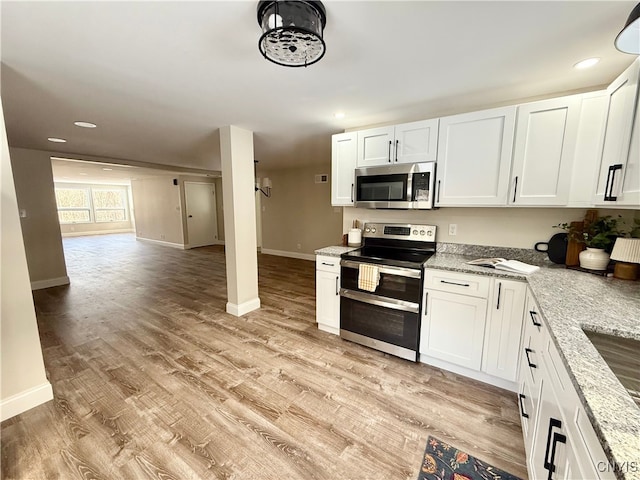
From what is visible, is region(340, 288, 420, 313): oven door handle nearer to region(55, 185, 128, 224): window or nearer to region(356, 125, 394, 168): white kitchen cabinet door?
region(356, 125, 394, 168): white kitchen cabinet door

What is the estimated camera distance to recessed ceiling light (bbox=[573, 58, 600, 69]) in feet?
5.30

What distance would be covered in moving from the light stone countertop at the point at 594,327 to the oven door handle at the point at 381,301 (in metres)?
0.39

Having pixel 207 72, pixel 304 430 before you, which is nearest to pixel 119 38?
pixel 207 72

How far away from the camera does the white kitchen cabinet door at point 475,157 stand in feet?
6.68

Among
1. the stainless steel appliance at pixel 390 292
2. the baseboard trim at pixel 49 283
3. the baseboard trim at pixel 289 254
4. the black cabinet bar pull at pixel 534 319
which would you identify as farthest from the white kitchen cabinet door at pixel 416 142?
the baseboard trim at pixel 49 283

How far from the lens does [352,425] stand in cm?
166

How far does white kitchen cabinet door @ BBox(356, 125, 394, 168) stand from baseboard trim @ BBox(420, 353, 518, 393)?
1.86m

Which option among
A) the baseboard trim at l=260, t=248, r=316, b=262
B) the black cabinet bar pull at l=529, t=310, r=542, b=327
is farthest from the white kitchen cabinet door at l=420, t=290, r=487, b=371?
the baseboard trim at l=260, t=248, r=316, b=262

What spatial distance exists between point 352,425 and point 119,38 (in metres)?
2.63

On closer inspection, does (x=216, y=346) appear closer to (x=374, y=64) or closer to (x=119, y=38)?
(x=119, y=38)

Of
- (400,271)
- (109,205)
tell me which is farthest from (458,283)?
(109,205)

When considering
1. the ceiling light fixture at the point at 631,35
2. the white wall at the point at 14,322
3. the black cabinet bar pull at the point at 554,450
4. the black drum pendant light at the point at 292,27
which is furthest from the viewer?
the white wall at the point at 14,322

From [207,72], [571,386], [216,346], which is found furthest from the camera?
[216,346]

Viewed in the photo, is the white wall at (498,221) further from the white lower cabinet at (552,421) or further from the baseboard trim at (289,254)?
the baseboard trim at (289,254)
